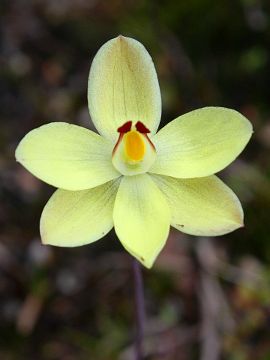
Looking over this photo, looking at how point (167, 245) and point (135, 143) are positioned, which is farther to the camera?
point (167, 245)

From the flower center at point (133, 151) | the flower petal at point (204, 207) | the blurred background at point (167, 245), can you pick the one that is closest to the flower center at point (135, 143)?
the flower center at point (133, 151)

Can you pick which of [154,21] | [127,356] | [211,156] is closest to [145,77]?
[211,156]

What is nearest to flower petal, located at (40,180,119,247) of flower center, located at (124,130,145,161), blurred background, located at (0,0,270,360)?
flower center, located at (124,130,145,161)

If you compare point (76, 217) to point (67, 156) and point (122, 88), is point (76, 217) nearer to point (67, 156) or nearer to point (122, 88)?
point (67, 156)

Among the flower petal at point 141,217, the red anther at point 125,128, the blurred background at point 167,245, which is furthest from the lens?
the blurred background at point 167,245

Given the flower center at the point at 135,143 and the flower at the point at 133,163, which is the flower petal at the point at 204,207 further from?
the flower center at the point at 135,143

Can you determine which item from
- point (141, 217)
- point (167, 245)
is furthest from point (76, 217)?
point (167, 245)
